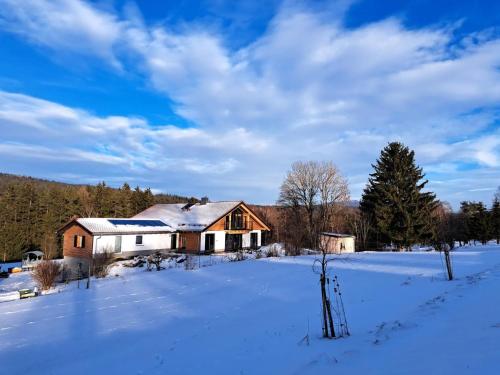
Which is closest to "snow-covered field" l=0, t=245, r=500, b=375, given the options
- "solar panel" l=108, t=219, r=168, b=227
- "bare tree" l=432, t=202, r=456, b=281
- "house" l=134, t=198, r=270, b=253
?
"bare tree" l=432, t=202, r=456, b=281

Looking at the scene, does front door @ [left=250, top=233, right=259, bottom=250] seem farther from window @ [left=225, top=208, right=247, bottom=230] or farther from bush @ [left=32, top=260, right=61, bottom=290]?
bush @ [left=32, top=260, right=61, bottom=290]

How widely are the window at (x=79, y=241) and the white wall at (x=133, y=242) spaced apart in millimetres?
2322

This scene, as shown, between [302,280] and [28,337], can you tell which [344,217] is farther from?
[28,337]

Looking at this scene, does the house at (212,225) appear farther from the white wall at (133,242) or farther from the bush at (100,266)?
the bush at (100,266)

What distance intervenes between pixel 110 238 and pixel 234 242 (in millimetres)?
14885

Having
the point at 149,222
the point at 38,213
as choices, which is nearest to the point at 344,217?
the point at 149,222

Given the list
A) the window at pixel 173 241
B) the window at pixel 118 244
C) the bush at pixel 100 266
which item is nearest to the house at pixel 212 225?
the window at pixel 173 241

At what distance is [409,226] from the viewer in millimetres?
34656

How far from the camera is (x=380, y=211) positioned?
115 feet

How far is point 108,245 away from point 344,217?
3482 centimetres

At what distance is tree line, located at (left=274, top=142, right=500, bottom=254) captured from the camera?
1375 inches

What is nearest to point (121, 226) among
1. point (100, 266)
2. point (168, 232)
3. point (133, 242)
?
point (133, 242)

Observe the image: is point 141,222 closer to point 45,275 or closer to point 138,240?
point 138,240

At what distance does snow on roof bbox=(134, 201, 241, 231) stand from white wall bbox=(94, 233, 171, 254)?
224cm
